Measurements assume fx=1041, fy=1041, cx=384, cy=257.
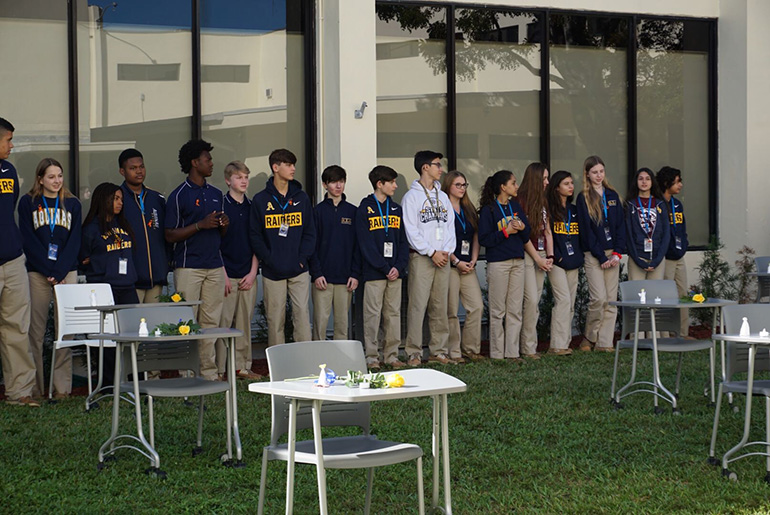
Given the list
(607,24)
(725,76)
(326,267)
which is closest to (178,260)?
(326,267)

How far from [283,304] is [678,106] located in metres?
7.37

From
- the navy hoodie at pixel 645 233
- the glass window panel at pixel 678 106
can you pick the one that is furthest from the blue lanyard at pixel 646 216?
the glass window panel at pixel 678 106

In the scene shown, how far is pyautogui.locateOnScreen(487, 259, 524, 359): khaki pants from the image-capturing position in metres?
11.8

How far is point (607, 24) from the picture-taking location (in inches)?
574

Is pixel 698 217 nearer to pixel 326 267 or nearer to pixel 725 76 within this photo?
pixel 725 76

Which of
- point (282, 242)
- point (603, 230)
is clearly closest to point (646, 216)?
point (603, 230)

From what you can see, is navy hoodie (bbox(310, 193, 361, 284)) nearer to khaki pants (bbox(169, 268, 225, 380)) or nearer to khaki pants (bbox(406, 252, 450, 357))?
khaki pants (bbox(406, 252, 450, 357))

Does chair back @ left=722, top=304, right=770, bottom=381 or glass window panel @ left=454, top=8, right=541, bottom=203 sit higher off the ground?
glass window panel @ left=454, top=8, right=541, bottom=203

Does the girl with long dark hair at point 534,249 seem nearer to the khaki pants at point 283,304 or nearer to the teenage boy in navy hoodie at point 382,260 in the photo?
the teenage boy in navy hoodie at point 382,260

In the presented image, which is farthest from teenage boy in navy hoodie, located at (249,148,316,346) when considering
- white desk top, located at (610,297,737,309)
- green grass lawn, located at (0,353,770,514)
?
white desk top, located at (610,297,737,309)

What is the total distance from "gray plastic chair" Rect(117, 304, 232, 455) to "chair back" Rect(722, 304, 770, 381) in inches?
133

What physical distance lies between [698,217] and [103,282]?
9.02 metres

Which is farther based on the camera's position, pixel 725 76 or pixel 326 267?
pixel 725 76

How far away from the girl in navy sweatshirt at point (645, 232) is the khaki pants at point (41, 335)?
6406 millimetres
